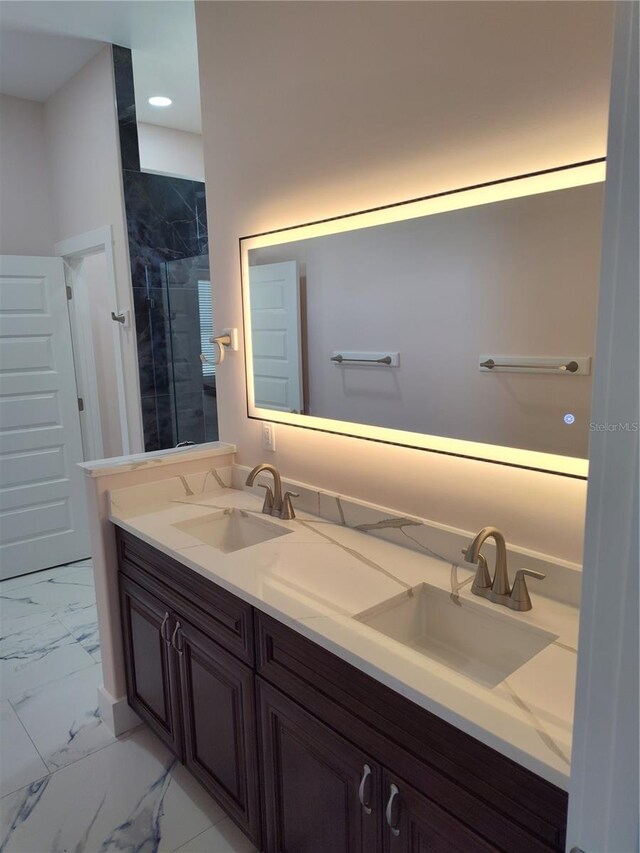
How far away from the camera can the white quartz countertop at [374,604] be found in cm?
100

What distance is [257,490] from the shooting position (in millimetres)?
2391

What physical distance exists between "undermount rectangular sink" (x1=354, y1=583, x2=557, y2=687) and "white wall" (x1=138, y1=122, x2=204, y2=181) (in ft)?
11.0

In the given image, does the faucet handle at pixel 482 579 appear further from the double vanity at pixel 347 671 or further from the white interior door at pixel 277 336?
the white interior door at pixel 277 336

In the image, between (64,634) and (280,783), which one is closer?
(280,783)

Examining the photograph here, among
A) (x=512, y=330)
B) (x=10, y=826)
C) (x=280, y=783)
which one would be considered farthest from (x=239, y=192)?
(x=10, y=826)

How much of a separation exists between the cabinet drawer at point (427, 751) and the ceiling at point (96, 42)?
283cm

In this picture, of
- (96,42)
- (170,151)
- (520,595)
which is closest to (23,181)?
(170,151)

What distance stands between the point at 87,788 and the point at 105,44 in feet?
11.3

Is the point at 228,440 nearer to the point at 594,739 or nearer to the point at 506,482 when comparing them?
the point at 506,482

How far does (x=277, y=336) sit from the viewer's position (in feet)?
7.17

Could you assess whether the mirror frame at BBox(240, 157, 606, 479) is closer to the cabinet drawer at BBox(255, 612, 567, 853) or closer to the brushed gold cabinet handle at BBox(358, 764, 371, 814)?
the cabinet drawer at BBox(255, 612, 567, 853)

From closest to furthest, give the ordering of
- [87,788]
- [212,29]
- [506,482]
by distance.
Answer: [506,482] < [87,788] < [212,29]

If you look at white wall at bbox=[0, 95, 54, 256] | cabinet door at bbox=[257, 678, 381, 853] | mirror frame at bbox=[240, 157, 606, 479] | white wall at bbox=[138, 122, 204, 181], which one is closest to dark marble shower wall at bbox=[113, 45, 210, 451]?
white wall at bbox=[138, 122, 204, 181]

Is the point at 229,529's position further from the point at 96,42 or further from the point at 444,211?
the point at 96,42
